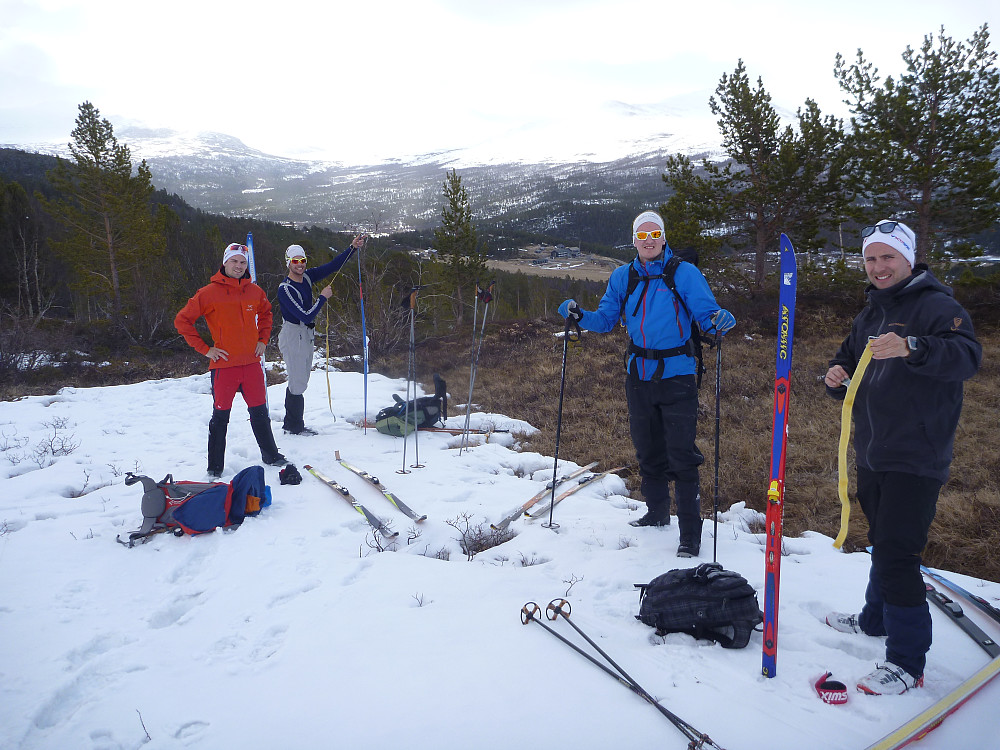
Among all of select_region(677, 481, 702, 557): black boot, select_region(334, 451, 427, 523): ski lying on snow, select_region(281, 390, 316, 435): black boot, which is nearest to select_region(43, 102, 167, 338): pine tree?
select_region(281, 390, 316, 435): black boot

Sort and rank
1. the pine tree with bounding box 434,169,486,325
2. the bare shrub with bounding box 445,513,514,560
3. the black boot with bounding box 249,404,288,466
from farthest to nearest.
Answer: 1. the pine tree with bounding box 434,169,486,325
2. the black boot with bounding box 249,404,288,466
3. the bare shrub with bounding box 445,513,514,560

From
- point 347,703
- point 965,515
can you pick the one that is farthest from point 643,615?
point 965,515

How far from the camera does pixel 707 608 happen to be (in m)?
2.97

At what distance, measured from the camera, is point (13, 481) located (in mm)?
5227

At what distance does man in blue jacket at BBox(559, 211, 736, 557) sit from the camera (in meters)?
3.98

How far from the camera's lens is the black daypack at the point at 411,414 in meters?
7.49

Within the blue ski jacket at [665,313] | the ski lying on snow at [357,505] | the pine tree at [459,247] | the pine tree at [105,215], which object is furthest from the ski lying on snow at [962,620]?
the pine tree at [105,215]

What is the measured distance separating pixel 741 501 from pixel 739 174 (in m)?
15.5

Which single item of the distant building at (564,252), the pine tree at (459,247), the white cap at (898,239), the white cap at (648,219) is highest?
the distant building at (564,252)

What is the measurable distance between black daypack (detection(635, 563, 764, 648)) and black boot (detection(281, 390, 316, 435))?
5603 millimetres

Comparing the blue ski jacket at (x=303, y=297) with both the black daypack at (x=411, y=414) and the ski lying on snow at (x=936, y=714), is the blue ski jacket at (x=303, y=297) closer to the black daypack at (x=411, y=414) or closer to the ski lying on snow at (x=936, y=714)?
the black daypack at (x=411, y=414)

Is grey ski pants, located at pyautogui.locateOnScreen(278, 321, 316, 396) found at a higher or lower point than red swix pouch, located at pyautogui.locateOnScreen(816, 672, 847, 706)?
higher

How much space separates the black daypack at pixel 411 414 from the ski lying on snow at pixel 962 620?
5.45 meters

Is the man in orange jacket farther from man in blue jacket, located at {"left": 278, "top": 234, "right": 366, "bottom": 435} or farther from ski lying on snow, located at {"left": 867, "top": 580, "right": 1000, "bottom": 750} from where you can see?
ski lying on snow, located at {"left": 867, "top": 580, "right": 1000, "bottom": 750}
